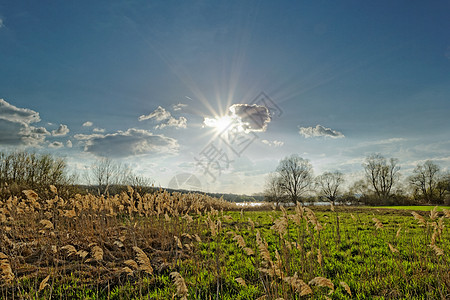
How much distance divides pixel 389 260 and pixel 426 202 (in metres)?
56.3

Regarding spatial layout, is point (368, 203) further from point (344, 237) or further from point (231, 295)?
point (231, 295)

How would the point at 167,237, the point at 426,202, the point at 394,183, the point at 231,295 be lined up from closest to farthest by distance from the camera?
the point at 231,295, the point at 167,237, the point at 426,202, the point at 394,183

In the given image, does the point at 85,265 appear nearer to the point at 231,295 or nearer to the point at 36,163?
the point at 231,295

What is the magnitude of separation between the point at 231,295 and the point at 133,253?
12.0ft

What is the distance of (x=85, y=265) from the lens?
636 centimetres

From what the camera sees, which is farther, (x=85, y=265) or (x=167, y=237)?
(x=167, y=237)

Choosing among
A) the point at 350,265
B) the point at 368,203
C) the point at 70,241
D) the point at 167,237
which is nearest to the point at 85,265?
the point at 70,241

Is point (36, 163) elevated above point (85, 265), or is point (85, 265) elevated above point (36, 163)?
point (36, 163)

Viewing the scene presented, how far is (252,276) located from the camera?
5.36m

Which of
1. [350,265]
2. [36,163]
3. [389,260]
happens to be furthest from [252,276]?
[36,163]

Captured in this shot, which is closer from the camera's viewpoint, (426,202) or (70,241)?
(70,241)

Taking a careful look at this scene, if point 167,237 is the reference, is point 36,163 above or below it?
above

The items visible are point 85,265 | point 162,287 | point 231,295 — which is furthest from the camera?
point 85,265

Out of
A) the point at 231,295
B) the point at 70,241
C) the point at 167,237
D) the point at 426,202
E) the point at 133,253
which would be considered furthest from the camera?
the point at 426,202
